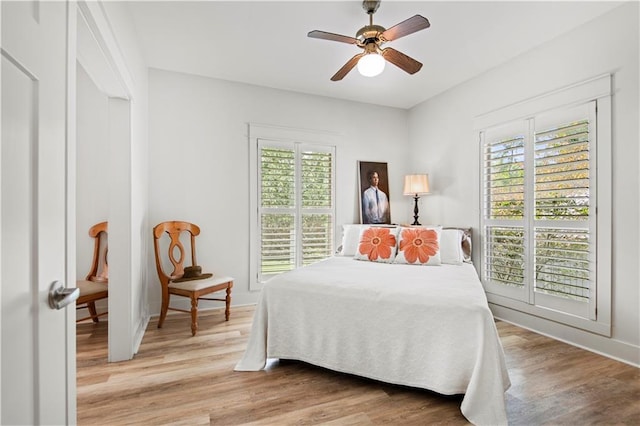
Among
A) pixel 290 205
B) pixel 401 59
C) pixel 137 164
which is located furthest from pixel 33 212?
pixel 290 205

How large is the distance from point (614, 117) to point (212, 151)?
12.6 ft

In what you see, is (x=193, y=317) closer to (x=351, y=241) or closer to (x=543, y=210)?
(x=351, y=241)

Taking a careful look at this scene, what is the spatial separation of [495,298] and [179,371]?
3.21 metres

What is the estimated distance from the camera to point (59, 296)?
0.90 meters

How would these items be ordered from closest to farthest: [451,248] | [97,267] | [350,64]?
[350,64] < [451,248] < [97,267]

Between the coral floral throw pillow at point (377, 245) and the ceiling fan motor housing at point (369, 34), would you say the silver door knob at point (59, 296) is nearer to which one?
the ceiling fan motor housing at point (369, 34)

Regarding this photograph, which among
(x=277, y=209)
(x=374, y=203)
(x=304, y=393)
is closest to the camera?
(x=304, y=393)

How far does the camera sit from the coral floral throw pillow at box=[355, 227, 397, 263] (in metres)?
3.18

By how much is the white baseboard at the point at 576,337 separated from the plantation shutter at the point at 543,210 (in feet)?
0.54

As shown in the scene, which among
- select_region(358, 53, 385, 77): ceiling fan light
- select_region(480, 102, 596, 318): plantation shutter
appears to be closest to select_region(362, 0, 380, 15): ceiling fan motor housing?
select_region(358, 53, 385, 77): ceiling fan light

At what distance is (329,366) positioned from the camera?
226 cm

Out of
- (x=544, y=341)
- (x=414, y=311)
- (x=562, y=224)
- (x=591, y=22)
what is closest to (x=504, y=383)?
(x=414, y=311)

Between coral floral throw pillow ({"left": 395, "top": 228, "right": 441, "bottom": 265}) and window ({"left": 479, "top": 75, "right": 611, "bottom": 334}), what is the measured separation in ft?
2.96

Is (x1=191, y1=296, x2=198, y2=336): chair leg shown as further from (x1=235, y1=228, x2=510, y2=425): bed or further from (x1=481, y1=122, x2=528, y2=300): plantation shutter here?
(x1=481, y1=122, x2=528, y2=300): plantation shutter
